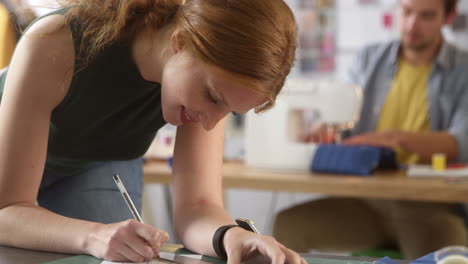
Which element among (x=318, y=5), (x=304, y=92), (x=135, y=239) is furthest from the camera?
(x=318, y=5)

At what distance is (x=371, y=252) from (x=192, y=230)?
151 centimetres

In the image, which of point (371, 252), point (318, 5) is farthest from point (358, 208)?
point (318, 5)

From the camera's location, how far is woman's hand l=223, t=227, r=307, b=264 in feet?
3.40

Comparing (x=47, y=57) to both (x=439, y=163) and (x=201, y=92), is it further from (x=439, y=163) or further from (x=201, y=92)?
(x=439, y=163)

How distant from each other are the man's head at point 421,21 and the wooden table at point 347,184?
81 cm

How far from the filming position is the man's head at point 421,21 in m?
2.95

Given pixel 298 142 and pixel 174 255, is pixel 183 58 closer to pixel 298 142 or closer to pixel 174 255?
pixel 174 255

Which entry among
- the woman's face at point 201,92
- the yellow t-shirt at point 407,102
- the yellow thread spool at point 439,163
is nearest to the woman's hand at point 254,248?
the woman's face at point 201,92

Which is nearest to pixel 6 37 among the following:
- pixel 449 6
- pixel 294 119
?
pixel 294 119

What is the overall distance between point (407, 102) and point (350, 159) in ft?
2.81

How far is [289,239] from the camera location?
262 centimetres

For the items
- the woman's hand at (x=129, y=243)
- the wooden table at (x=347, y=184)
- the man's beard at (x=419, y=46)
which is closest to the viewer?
the woman's hand at (x=129, y=243)

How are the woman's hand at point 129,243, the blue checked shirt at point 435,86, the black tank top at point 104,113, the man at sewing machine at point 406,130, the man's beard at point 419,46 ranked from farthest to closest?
1. the man's beard at point 419,46
2. the blue checked shirt at point 435,86
3. the man at sewing machine at point 406,130
4. the black tank top at point 104,113
5. the woman's hand at point 129,243

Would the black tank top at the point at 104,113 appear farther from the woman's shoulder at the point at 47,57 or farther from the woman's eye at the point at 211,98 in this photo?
the woman's eye at the point at 211,98
